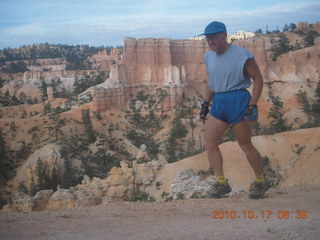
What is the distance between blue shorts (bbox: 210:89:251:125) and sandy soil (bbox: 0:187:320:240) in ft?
4.04

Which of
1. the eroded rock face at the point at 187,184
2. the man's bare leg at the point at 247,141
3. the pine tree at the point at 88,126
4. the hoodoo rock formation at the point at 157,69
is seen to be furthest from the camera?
the hoodoo rock formation at the point at 157,69

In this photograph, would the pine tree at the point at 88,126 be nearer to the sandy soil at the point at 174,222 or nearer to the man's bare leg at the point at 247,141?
the sandy soil at the point at 174,222

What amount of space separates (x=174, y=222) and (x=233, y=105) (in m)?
1.83

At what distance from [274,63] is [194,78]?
10818 millimetres

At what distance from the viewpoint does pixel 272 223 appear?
4.07m

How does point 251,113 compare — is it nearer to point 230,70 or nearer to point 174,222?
point 230,70

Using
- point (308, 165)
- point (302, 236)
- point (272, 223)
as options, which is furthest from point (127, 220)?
point (308, 165)

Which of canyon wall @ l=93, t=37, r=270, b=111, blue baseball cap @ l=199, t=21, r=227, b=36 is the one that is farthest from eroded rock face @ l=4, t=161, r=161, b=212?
canyon wall @ l=93, t=37, r=270, b=111

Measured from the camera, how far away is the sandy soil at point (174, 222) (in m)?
3.75

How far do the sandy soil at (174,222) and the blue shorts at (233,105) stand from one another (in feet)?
4.04

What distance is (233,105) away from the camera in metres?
5.05

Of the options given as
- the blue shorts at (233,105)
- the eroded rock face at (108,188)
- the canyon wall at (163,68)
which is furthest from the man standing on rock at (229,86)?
the canyon wall at (163,68)

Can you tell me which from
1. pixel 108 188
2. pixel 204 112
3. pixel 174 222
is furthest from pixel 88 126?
pixel 174 222

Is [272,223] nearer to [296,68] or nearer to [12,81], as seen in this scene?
[296,68]
